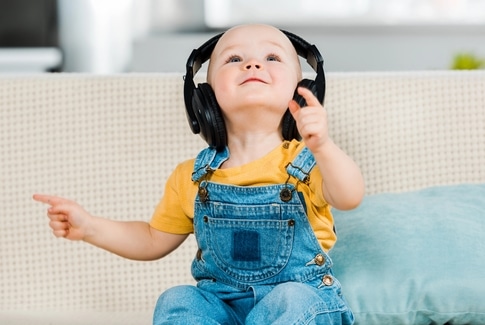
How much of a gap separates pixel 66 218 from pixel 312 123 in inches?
16.6

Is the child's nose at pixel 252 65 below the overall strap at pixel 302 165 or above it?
above

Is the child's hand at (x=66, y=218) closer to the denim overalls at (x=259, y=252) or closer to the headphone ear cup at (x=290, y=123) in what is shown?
the denim overalls at (x=259, y=252)

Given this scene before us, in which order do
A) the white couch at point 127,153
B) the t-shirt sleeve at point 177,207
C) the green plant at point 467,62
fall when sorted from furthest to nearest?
the green plant at point 467,62
the white couch at point 127,153
the t-shirt sleeve at point 177,207

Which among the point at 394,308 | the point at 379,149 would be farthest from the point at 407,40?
the point at 394,308

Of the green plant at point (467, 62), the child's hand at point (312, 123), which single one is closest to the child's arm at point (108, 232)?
the child's hand at point (312, 123)

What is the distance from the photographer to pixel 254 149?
4.35 feet

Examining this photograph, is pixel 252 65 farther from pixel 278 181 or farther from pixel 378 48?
pixel 378 48

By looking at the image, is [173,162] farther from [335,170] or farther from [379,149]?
[335,170]

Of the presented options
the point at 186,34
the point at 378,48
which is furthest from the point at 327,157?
the point at 186,34

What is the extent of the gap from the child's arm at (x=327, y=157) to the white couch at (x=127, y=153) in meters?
0.54

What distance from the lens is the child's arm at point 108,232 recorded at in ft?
4.40

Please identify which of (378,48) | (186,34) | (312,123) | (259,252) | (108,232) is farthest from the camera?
(186,34)

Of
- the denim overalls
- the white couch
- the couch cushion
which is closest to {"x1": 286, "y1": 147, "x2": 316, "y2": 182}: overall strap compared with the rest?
the denim overalls

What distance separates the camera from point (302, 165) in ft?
4.18
